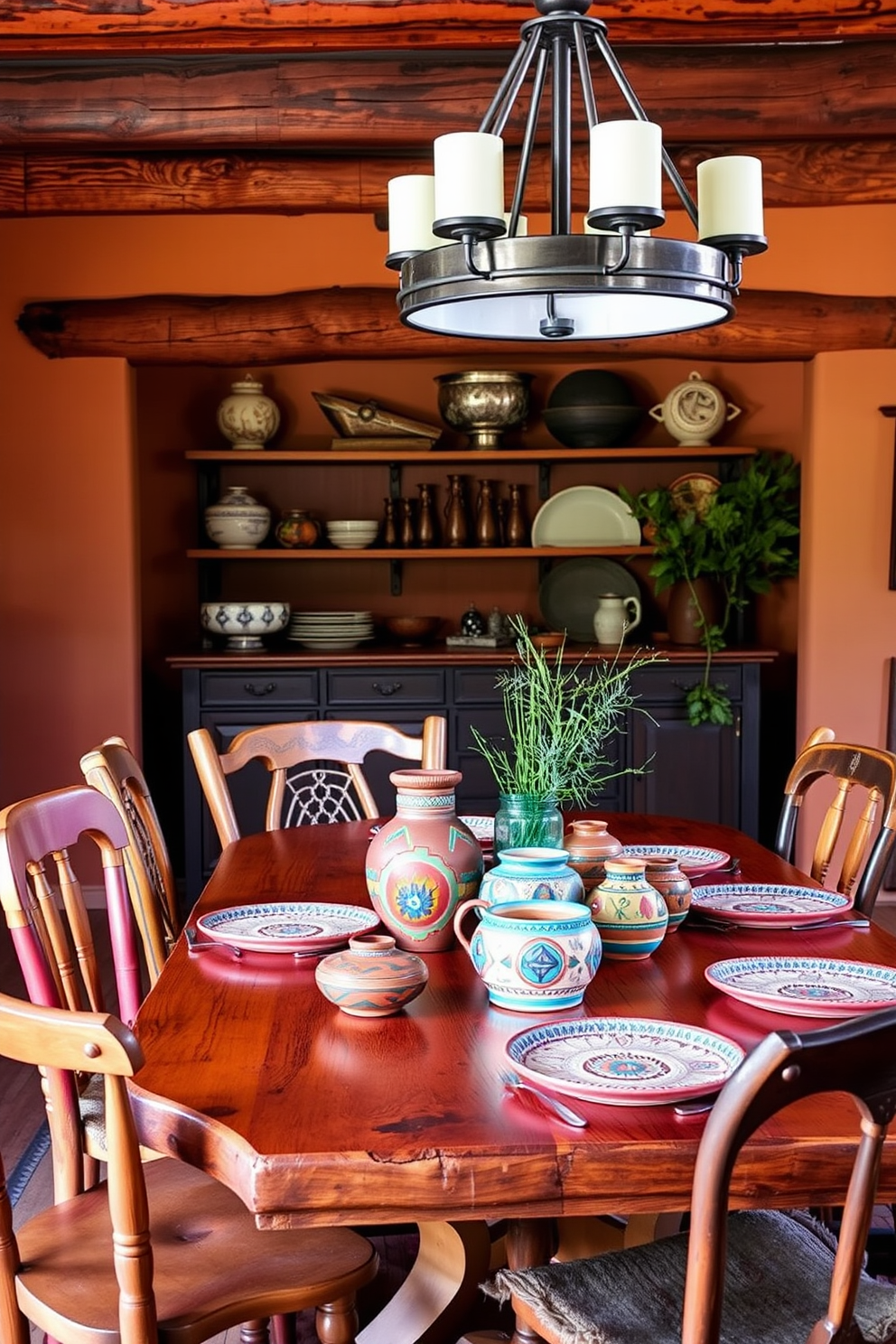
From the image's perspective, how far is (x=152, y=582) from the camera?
556 cm

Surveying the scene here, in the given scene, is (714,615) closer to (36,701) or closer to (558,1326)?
(36,701)

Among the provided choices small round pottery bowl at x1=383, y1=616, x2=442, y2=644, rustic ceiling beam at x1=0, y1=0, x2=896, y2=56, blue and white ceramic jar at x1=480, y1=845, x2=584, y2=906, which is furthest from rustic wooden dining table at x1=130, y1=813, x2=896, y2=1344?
small round pottery bowl at x1=383, y1=616, x2=442, y2=644

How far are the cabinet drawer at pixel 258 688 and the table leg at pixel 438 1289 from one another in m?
3.06

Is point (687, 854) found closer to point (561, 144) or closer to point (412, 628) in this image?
point (561, 144)

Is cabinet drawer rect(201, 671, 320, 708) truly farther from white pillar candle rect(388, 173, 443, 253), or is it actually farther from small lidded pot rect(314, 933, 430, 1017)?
small lidded pot rect(314, 933, 430, 1017)

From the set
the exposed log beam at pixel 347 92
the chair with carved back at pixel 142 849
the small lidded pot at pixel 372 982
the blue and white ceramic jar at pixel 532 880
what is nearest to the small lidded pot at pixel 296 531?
the exposed log beam at pixel 347 92

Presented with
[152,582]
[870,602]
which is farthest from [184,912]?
[870,602]

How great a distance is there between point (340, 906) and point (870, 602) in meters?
3.46

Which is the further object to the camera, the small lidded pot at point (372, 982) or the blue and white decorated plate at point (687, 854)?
the blue and white decorated plate at point (687, 854)

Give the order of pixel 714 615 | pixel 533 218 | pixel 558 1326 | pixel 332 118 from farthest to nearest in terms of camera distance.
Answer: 1. pixel 714 615
2. pixel 533 218
3. pixel 332 118
4. pixel 558 1326

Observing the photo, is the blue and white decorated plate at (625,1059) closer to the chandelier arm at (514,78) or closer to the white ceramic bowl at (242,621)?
the chandelier arm at (514,78)

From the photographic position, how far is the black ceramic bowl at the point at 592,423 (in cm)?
539

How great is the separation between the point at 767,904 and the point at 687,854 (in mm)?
341

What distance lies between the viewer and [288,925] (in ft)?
6.75
